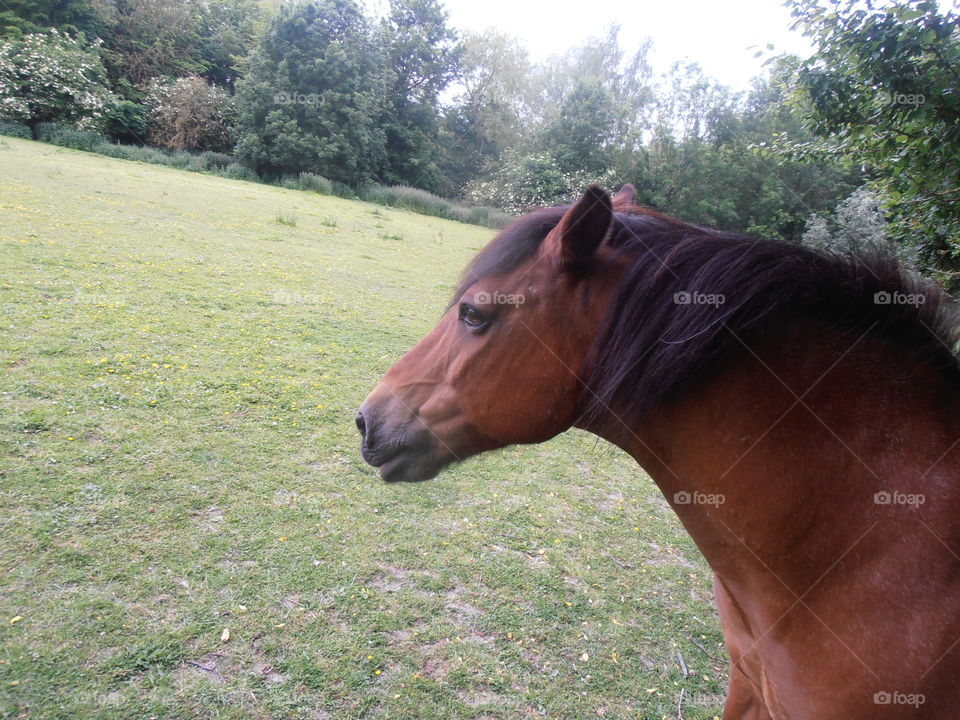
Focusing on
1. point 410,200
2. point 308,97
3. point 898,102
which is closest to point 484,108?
point 308,97

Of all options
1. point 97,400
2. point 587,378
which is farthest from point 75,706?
point 97,400

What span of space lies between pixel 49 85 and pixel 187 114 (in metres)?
7.12

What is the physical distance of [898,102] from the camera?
3406 mm

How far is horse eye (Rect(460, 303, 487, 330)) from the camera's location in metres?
1.80

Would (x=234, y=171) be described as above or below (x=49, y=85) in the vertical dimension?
below

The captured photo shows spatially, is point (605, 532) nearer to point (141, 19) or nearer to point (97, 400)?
point (97, 400)

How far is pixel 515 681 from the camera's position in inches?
118

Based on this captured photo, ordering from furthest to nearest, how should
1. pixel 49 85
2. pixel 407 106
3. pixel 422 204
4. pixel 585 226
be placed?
pixel 407 106
pixel 422 204
pixel 49 85
pixel 585 226

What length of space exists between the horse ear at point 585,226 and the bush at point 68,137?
35.9 metres

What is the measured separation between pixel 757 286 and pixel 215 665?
123 inches

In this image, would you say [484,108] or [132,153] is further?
[484,108]

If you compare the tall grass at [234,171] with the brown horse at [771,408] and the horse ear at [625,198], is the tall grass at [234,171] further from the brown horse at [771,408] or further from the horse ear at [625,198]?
the brown horse at [771,408]

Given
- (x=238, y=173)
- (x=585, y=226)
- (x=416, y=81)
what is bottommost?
(x=585, y=226)

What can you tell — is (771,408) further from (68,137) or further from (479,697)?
(68,137)
